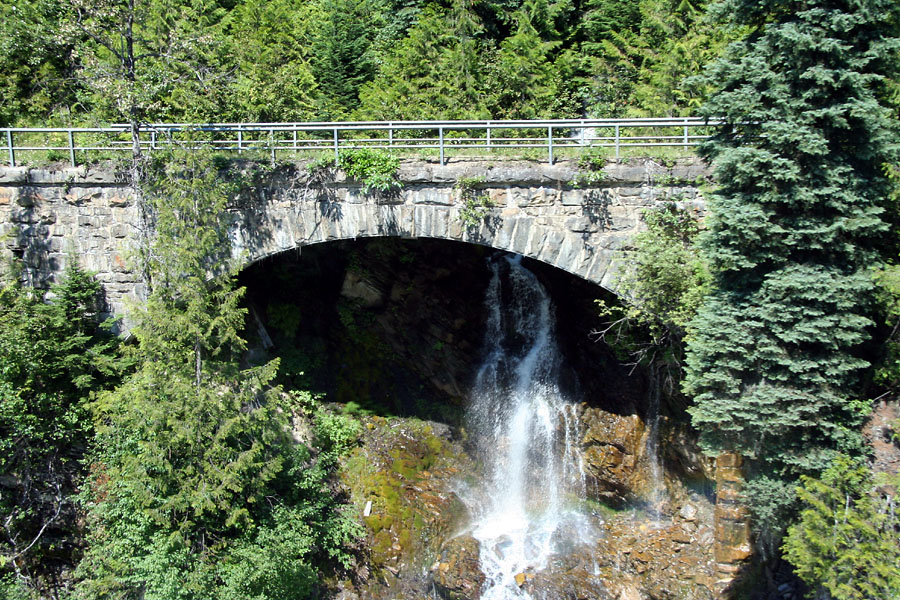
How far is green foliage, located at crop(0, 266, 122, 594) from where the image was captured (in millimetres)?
10789

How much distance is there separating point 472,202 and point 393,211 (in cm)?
145

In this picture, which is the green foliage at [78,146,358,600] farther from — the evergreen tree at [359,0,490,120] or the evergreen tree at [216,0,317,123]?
the evergreen tree at [359,0,490,120]

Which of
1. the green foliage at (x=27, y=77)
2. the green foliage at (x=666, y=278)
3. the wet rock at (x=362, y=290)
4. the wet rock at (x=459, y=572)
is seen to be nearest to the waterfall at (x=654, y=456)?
the green foliage at (x=666, y=278)

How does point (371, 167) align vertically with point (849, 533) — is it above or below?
above

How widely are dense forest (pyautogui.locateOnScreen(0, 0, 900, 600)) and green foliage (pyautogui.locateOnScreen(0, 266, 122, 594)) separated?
0.04 meters

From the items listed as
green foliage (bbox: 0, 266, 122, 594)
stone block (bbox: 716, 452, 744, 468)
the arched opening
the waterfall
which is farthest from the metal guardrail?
stone block (bbox: 716, 452, 744, 468)

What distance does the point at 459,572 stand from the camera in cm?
1191

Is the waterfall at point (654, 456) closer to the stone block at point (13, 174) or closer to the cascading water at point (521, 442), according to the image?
the cascading water at point (521, 442)

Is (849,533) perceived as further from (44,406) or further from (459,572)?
(44,406)

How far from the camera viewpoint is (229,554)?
9945mm

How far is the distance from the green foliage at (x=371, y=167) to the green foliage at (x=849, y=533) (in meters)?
7.89

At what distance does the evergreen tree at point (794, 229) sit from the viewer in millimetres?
8336

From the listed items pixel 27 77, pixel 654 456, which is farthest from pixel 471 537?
pixel 27 77

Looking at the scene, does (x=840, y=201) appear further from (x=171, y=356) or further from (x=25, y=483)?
(x=25, y=483)
